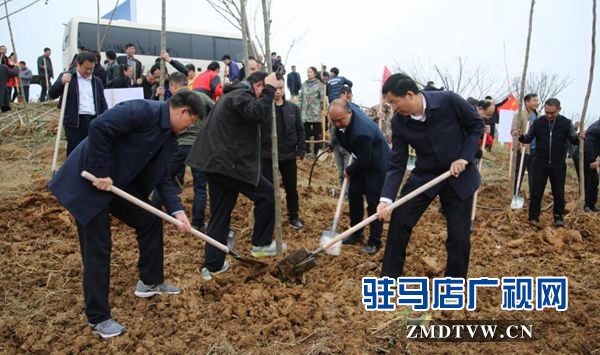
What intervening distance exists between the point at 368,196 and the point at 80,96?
3923mm

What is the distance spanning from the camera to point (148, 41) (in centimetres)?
1716

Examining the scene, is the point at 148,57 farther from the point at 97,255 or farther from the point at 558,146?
the point at 97,255

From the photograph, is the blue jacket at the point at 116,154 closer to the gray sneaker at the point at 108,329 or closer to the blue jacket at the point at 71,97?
the gray sneaker at the point at 108,329

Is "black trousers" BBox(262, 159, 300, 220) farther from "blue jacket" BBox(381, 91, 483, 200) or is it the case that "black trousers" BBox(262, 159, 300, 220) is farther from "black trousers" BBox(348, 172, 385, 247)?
"blue jacket" BBox(381, 91, 483, 200)

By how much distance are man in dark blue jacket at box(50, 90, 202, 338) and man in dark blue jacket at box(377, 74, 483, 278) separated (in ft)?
5.12

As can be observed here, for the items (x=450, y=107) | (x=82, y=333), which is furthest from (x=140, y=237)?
(x=450, y=107)

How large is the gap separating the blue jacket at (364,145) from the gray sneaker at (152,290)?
2280 mm

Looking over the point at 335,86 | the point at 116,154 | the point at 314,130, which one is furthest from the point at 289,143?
the point at 314,130

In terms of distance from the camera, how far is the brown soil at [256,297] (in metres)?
3.18

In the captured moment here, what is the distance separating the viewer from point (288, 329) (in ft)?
10.9

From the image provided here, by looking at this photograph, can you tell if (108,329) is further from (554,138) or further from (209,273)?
(554,138)

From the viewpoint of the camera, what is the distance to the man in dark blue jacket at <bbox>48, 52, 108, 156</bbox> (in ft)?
20.9

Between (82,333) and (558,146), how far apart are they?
245 inches

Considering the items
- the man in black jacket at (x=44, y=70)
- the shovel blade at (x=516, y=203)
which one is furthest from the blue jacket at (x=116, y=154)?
the man in black jacket at (x=44, y=70)
